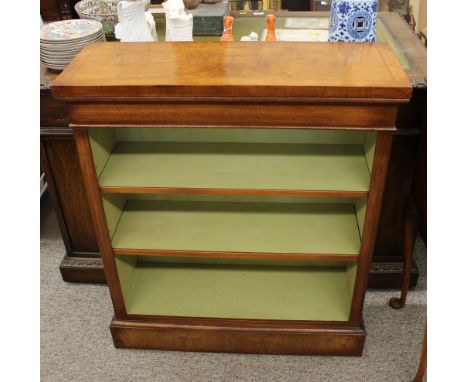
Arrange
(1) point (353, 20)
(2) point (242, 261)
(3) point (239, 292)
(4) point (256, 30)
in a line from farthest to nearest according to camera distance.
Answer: (4) point (256, 30) < (2) point (242, 261) < (3) point (239, 292) < (1) point (353, 20)

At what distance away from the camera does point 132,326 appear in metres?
1.94

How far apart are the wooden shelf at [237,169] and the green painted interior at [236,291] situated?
0.38m

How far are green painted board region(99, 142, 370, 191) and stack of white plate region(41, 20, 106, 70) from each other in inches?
14.5

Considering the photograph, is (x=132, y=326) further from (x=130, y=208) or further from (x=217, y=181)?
(x=217, y=181)

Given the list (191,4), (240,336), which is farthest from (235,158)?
(191,4)

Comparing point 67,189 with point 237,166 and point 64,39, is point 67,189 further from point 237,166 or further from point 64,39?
point 237,166

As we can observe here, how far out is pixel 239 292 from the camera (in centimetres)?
201

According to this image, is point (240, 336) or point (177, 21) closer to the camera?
point (177, 21)

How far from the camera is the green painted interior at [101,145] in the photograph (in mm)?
1557

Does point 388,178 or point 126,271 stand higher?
point 388,178

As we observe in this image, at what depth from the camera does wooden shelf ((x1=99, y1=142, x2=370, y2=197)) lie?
1580mm

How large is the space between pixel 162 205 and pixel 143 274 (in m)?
0.35

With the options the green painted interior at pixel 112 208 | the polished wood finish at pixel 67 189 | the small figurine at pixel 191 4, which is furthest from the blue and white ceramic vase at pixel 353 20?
the polished wood finish at pixel 67 189

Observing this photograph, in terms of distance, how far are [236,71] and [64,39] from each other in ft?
2.26
